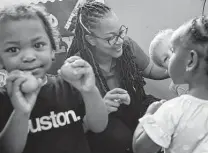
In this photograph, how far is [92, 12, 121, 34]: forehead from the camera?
2.26 ft

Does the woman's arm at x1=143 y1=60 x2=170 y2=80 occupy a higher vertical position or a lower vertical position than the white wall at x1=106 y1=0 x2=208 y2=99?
lower

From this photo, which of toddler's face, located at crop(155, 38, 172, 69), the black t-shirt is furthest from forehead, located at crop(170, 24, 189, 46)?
the black t-shirt

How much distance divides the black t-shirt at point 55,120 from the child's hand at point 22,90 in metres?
0.04

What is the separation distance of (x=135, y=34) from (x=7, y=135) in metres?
0.38

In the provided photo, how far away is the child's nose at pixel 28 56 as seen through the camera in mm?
570

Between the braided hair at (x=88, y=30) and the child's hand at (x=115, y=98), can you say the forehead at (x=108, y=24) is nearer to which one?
the braided hair at (x=88, y=30)

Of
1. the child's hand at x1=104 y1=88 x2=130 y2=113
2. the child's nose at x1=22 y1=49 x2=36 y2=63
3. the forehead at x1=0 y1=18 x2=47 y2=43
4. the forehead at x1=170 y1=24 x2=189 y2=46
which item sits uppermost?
the forehead at x1=0 y1=18 x2=47 y2=43

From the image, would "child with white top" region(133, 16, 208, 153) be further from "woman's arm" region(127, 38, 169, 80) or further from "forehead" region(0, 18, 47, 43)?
"forehead" region(0, 18, 47, 43)

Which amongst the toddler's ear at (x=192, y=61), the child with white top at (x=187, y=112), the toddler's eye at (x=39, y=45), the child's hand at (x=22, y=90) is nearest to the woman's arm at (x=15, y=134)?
the child's hand at (x=22, y=90)

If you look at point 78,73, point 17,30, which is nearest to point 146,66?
point 78,73

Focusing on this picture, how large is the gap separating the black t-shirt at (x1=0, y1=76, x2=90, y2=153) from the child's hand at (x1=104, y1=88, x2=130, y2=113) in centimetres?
7

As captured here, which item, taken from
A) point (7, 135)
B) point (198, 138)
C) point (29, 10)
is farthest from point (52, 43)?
point (198, 138)

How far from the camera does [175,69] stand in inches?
25.7

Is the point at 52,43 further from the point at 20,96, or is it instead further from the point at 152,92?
the point at 152,92
